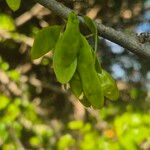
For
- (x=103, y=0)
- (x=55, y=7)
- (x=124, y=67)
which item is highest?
(x=55, y=7)

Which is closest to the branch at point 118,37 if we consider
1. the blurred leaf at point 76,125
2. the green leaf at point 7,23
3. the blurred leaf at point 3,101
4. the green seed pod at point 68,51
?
the green seed pod at point 68,51

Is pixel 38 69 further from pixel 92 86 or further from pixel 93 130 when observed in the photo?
pixel 92 86

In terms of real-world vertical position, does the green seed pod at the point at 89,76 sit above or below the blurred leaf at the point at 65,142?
above

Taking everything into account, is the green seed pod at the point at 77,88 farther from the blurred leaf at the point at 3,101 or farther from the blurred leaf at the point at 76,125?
the blurred leaf at the point at 76,125

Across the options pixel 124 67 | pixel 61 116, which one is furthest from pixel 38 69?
pixel 124 67

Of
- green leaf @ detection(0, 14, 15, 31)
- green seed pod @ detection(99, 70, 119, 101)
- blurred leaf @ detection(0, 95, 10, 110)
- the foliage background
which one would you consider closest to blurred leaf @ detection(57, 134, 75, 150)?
the foliage background

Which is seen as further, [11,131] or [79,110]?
[79,110]

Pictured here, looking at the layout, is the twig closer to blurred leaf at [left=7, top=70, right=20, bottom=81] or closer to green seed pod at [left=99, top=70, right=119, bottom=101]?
blurred leaf at [left=7, top=70, right=20, bottom=81]
